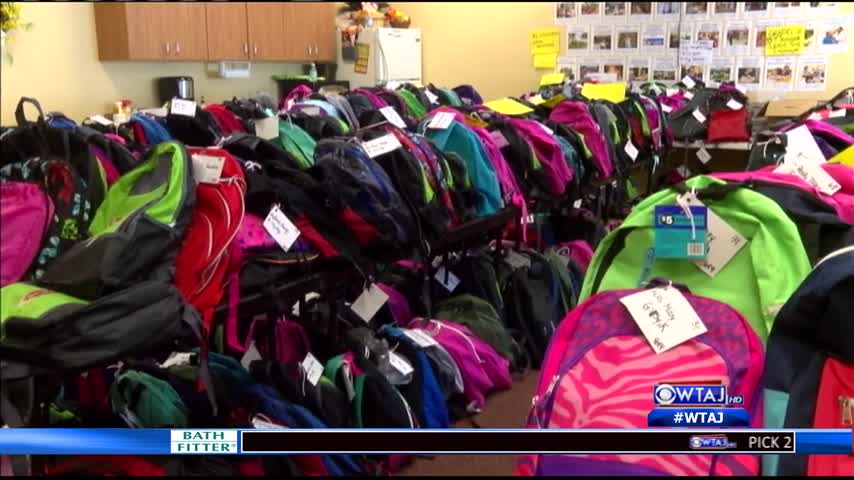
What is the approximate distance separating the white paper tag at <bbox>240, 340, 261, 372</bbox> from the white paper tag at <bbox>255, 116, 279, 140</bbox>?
0.68m

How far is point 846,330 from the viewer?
85 cm

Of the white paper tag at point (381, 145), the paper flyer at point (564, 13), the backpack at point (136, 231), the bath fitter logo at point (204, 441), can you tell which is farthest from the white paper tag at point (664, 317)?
the paper flyer at point (564, 13)

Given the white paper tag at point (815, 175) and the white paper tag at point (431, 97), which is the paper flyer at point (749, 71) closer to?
the white paper tag at point (815, 175)

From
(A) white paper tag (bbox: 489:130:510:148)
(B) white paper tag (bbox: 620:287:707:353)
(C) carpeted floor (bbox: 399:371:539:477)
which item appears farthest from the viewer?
(A) white paper tag (bbox: 489:130:510:148)

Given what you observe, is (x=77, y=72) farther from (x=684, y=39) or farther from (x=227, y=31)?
(x=684, y=39)

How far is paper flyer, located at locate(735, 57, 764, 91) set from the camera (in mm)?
2035

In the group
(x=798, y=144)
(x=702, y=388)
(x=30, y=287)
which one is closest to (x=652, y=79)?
(x=798, y=144)

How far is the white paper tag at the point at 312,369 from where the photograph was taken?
205 centimetres

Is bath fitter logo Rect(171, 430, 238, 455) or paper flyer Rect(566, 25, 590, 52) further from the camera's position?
paper flyer Rect(566, 25, 590, 52)

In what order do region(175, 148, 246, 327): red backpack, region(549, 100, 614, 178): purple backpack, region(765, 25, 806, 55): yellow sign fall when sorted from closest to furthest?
region(175, 148, 246, 327): red backpack
region(765, 25, 806, 55): yellow sign
region(549, 100, 614, 178): purple backpack

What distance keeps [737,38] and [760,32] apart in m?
0.08

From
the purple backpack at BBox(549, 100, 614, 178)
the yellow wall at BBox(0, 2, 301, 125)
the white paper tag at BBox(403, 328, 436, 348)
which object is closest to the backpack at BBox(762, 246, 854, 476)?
the white paper tag at BBox(403, 328, 436, 348)

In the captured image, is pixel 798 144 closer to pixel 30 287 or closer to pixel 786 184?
pixel 786 184

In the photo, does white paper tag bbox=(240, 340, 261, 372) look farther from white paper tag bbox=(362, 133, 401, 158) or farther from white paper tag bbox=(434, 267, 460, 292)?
white paper tag bbox=(434, 267, 460, 292)
